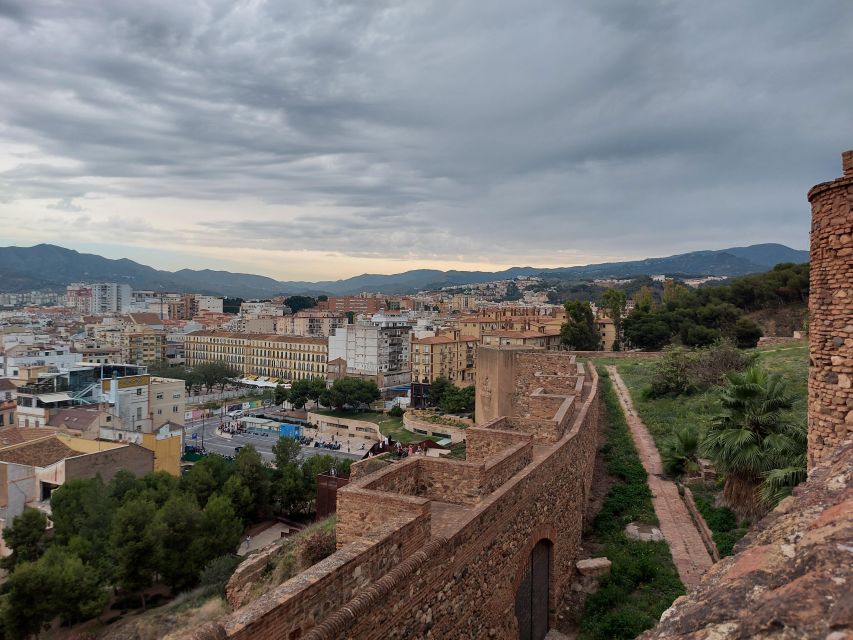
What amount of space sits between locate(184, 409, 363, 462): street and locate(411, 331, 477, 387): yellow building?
20.3 m

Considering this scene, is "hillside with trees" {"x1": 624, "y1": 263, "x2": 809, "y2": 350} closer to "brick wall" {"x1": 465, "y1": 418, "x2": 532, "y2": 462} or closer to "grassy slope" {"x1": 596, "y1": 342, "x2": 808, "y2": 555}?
"grassy slope" {"x1": 596, "y1": 342, "x2": 808, "y2": 555}

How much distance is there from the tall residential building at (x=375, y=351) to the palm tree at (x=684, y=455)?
69.5 meters

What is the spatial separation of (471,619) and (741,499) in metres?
6.86

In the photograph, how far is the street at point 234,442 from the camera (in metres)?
51.5

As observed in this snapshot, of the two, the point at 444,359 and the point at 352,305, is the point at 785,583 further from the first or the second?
the point at 352,305

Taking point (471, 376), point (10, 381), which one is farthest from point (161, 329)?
point (471, 376)

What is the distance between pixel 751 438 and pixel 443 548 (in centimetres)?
695

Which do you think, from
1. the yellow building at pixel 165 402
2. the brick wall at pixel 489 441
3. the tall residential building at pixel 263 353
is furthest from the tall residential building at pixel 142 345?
the brick wall at pixel 489 441

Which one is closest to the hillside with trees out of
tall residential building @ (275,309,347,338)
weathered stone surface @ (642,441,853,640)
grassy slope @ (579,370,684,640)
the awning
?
grassy slope @ (579,370,684,640)

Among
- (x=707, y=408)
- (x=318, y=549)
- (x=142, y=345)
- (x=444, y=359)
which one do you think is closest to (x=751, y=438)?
(x=318, y=549)

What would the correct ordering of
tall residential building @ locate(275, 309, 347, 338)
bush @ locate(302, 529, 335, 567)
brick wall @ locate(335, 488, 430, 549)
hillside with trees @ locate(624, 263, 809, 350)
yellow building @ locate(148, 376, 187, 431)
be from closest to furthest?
brick wall @ locate(335, 488, 430, 549) → bush @ locate(302, 529, 335, 567) → hillside with trees @ locate(624, 263, 809, 350) → yellow building @ locate(148, 376, 187, 431) → tall residential building @ locate(275, 309, 347, 338)

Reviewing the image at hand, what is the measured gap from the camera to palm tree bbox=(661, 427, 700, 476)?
47.4 ft

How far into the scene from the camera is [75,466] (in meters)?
31.5

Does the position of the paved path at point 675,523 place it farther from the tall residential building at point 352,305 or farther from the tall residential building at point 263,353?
the tall residential building at point 352,305
